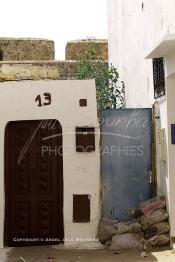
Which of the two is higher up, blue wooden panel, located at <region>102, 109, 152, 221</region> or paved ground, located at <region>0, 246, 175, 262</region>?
blue wooden panel, located at <region>102, 109, 152, 221</region>

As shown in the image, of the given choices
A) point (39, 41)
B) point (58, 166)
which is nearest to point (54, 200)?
point (58, 166)

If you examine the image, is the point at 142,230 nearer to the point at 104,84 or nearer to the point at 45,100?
the point at 45,100

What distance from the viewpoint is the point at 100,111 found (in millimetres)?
7867

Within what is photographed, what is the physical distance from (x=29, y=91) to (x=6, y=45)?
12.5 m

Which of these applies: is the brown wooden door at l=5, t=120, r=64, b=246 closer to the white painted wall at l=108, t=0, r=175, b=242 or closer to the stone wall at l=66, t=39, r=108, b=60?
the white painted wall at l=108, t=0, r=175, b=242

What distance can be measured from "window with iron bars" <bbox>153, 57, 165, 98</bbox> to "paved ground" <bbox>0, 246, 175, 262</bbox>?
2.42 m

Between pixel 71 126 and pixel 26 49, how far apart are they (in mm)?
12544

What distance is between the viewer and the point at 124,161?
7.86 m

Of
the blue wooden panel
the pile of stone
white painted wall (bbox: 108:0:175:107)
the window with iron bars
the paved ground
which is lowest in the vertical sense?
the paved ground

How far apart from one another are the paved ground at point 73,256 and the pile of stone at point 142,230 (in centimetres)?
17

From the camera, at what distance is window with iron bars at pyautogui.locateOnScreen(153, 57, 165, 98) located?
7.24 meters

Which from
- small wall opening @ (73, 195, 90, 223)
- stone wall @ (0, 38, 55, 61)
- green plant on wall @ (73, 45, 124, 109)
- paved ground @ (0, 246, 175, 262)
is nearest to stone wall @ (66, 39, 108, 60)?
stone wall @ (0, 38, 55, 61)

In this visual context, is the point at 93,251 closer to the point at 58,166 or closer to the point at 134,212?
the point at 134,212

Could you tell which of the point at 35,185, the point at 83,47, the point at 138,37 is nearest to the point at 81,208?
the point at 35,185
